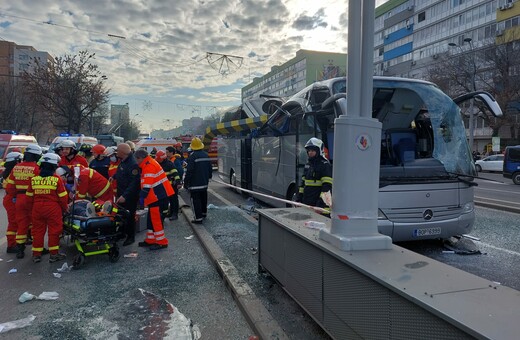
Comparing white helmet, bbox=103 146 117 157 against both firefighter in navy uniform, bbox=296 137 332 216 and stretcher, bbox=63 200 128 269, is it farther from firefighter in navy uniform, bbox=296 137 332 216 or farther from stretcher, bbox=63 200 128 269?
firefighter in navy uniform, bbox=296 137 332 216

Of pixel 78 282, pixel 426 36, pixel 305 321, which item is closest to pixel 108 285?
pixel 78 282

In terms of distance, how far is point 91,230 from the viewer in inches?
210

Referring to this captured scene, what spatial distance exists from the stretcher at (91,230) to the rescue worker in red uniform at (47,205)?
0.65ft

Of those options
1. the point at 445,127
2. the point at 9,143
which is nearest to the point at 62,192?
the point at 445,127

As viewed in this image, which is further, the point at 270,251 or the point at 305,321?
the point at 270,251

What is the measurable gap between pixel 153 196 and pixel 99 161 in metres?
2.61

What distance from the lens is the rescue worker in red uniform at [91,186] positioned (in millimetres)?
6352

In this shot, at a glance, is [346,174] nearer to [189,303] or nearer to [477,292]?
[477,292]

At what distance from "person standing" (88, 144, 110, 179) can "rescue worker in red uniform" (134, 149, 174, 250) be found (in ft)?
7.09

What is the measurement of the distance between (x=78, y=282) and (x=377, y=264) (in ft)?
13.1

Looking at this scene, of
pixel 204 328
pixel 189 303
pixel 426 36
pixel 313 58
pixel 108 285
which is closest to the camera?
pixel 204 328

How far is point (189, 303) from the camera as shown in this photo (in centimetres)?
408

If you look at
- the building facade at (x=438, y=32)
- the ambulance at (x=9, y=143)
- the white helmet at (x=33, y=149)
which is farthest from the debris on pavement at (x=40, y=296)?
the building facade at (x=438, y=32)

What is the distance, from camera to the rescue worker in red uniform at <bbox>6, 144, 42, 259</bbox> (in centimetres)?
575
